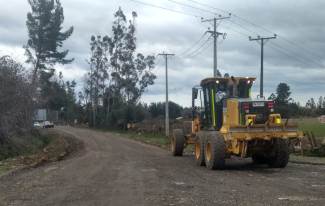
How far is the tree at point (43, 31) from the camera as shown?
73.9m

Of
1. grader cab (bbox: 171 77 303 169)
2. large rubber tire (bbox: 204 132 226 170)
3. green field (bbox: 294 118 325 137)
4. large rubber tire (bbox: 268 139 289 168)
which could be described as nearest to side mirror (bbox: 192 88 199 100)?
grader cab (bbox: 171 77 303 169)

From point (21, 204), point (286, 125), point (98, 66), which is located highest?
point (98, 66)

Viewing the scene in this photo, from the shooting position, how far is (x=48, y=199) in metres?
13.8


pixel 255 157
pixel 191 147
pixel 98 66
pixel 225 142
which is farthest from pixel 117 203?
pixel 98 66

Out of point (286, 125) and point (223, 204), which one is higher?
point (286, 125)

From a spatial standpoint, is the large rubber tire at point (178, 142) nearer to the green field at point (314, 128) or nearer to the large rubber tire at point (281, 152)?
the large rubber tire at point (281, 152)

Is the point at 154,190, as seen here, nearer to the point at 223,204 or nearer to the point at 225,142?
the point at 223,204

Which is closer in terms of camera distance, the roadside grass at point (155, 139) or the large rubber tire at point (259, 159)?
the large rubber tire at point (259, 159)

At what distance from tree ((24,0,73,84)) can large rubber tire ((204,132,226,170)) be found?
55.1 m

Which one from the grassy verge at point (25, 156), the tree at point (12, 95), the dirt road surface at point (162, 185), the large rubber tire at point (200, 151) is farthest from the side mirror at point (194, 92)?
the tree at point (12, 95)

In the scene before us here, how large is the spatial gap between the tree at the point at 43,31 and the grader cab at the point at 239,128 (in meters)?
53.0

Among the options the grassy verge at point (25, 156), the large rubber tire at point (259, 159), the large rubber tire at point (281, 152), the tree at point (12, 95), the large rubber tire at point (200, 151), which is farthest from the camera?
the tree at point (12, 95)

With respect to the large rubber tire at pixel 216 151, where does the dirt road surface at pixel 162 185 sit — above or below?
below

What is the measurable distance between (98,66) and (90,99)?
1807 centimetres
